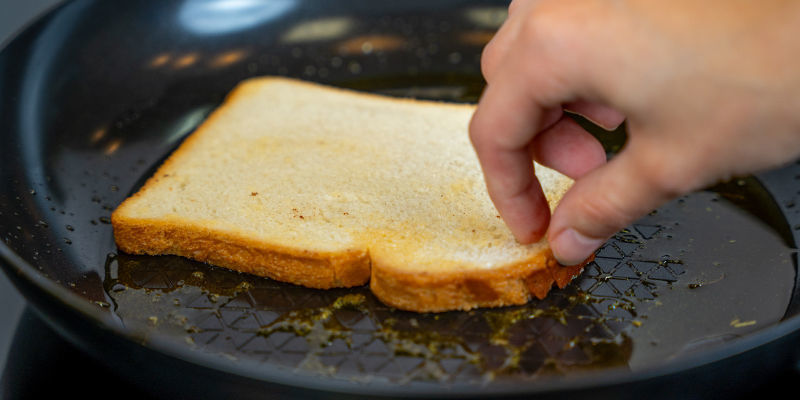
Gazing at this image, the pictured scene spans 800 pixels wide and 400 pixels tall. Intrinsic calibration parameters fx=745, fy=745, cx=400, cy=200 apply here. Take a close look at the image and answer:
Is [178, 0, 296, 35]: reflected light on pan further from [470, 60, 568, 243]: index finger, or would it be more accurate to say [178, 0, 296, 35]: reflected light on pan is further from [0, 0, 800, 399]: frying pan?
[470, 60, 568, 243]: index finger

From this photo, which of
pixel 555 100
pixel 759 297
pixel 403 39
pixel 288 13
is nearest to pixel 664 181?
pixel 555 100

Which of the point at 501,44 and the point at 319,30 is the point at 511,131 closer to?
the point at 501,44

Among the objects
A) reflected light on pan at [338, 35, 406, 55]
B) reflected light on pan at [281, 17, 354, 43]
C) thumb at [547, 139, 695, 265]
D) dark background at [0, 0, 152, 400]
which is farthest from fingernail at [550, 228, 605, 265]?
reflected light on pan at [281, 17, 354, 43]

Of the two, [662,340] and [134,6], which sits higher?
[134,6]

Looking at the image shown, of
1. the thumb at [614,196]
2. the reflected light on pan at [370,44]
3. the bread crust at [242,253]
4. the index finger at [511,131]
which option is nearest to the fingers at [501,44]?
the index finger at [511,131]

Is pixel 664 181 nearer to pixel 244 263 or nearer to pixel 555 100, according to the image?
pixel 555 100

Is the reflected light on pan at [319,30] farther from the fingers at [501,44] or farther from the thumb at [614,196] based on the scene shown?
the thumb at [614,196]

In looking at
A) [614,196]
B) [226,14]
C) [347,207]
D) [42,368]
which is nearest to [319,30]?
[226,14]
